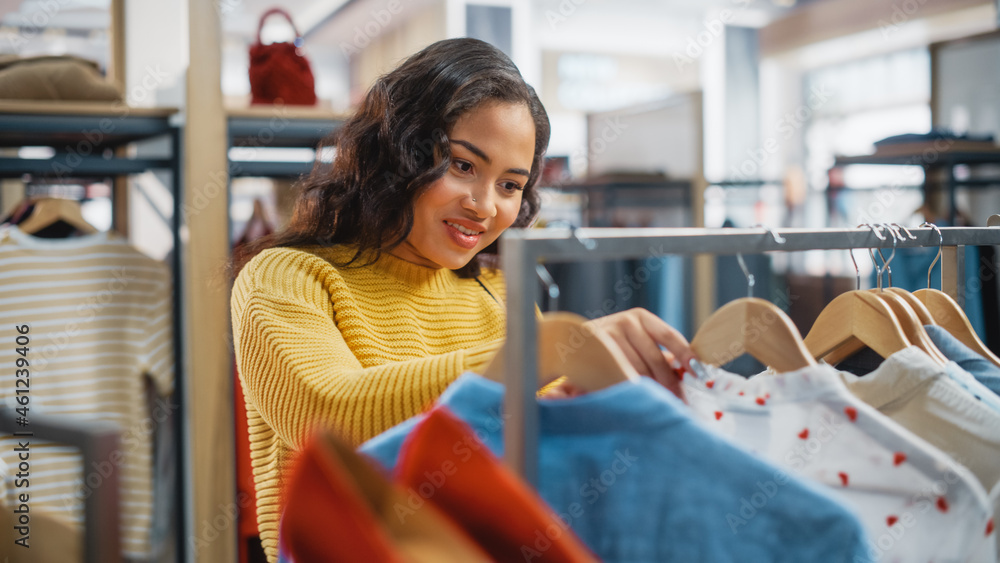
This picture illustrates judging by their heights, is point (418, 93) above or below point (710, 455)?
above

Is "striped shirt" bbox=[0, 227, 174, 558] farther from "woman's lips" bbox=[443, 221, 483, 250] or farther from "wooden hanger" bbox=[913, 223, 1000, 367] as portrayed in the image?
"wooden hanger" bbox=[913, 223, 1000, 367]

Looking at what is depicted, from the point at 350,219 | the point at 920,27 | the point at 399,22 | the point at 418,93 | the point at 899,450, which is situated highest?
the point at 399,22

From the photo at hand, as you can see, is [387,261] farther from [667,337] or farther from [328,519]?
[328,519]

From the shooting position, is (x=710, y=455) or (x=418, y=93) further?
(x=418, y=93)

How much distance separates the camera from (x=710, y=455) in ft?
2.06

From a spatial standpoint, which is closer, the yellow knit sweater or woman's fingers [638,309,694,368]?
woman's fingers [638,309,694,368]

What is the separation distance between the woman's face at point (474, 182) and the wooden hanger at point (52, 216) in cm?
128

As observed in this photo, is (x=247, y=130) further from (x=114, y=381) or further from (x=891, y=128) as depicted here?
(x=891, y=128)

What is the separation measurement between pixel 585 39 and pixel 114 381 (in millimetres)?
6336

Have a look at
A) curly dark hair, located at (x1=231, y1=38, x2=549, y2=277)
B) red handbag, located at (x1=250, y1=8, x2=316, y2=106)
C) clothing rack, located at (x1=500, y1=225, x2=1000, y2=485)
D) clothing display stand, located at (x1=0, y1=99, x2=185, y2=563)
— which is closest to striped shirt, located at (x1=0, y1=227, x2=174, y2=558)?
clothing display stand, located at (x1=0, y1=99, x2=185, y2=563)

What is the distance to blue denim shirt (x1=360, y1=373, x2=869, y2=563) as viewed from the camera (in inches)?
24.3

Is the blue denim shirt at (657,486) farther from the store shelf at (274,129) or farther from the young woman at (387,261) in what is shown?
the store shelf at (274,129)

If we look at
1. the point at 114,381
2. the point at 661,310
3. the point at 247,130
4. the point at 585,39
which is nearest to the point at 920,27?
the point at 585,39

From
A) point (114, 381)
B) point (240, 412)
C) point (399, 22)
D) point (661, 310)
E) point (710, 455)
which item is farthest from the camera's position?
point (399, 22)
